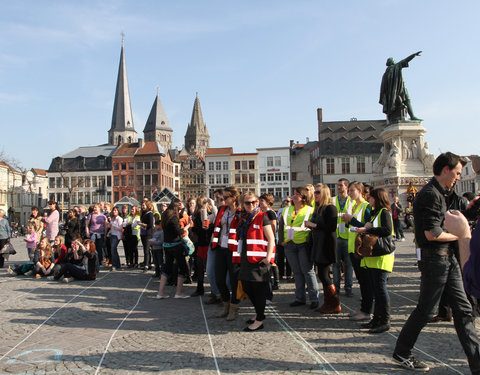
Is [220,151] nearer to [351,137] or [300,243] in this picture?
[351,137]

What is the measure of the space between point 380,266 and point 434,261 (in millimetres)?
1556

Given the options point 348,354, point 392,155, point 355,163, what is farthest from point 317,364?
point 355,163

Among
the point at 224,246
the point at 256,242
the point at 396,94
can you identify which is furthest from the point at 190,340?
the point at 396,94

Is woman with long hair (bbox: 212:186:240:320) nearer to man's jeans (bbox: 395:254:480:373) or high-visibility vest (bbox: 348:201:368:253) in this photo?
high-visibility vest (bbox: 348:201:368:253)

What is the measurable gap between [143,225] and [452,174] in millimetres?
8815

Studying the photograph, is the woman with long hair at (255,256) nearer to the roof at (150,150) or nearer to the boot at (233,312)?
the boot at (233,312)

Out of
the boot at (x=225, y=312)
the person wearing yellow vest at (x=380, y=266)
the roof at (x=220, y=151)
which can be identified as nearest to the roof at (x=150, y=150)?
the roof at (x=220, y=151)

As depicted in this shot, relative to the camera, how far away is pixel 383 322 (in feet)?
18.2

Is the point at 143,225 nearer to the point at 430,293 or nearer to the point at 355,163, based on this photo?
the point at 430,293

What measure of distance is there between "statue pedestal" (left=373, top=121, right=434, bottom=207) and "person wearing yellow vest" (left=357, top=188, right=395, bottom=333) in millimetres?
16203

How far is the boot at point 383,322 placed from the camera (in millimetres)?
5512

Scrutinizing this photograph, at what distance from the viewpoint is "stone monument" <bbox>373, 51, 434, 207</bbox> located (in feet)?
69.7

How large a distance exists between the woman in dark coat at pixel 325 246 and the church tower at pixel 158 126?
129353 millimetres

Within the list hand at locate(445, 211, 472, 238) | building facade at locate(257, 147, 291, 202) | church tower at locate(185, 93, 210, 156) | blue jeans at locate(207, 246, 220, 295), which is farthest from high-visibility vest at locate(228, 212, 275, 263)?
Result: church tower at locate(185, 93, 210, 156)
